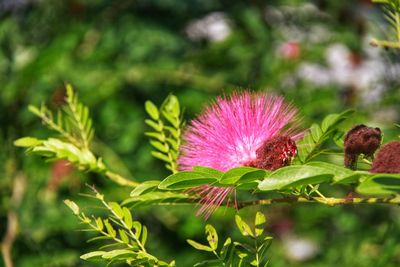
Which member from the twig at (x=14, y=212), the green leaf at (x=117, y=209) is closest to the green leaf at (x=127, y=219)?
the green leaf at (x=117, y=209)

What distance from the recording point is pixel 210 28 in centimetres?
317

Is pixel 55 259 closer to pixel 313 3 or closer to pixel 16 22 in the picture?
pixel 16 22

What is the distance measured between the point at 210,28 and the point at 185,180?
2439mm

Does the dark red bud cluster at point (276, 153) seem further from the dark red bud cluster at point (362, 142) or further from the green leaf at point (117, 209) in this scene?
the green leaf at point (117, 209)

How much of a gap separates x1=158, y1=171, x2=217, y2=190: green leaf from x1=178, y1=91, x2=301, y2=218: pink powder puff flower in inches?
2.5

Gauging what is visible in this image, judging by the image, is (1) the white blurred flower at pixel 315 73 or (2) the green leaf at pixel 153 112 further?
(1) the white blurred flower at pixel 315 73

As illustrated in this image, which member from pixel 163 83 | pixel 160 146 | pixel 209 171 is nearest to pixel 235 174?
pixel 209 171

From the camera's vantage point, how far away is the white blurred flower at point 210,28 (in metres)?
3.09

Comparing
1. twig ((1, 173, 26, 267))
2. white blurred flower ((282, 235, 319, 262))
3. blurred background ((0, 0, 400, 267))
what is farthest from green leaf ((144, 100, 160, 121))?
white blurred flower ((282, 235, 319, 262))

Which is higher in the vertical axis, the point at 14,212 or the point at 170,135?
the point at 170,135

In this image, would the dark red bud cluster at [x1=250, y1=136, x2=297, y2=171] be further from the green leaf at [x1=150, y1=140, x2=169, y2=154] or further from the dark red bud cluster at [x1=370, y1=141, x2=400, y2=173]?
the green leaf at [x1=150, y1=140, x2=169, y2=154]

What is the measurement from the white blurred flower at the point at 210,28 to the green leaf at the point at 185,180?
2.32 metres

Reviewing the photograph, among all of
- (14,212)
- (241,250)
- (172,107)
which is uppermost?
(172,107)

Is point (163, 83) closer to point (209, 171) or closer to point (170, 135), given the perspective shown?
point (170, 135)
